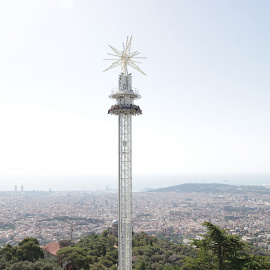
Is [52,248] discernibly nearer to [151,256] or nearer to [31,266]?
[31,266]

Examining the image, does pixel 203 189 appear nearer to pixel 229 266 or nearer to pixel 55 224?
pixel 55 224

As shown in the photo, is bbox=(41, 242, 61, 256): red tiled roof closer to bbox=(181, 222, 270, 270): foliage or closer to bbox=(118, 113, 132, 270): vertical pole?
bbox=(118, 113, 132, 270): vertical pole

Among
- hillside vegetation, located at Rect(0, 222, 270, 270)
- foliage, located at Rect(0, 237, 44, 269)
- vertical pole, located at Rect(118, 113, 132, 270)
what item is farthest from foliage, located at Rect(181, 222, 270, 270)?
foliage, located at Rect(0, 237, 44, 269)

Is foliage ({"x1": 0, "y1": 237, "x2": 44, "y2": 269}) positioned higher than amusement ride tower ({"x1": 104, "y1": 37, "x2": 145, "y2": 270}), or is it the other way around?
amusement ride tower ({"x1": 104, "y1": 37, "x2": 145, "y2": 270})

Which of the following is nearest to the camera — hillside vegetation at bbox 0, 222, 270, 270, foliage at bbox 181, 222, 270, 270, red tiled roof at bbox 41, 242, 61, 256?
foliage at bbox 181, 222, 270, 270

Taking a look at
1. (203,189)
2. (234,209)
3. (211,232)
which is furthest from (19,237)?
(203,189)

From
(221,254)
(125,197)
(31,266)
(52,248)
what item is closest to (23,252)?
(52,248)

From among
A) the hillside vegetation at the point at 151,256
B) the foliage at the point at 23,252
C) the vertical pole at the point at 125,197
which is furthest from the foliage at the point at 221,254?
the foliage at the point at 23,252

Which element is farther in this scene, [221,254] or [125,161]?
[125,161]
